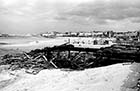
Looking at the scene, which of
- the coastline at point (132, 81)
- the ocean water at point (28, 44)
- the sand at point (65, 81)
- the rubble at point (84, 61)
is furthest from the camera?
the ocean water at point (28, 44)

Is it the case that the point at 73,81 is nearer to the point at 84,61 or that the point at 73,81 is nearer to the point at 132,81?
the point at 132,81

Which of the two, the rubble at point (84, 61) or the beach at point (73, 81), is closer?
the beach at point (73, 81)

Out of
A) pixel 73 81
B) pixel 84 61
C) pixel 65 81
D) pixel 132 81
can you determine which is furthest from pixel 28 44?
pixel 132 81

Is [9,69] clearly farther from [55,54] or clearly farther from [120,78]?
[120,78]

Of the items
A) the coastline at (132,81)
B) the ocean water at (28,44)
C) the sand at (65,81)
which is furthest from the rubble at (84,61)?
the ocean water at (28,44)

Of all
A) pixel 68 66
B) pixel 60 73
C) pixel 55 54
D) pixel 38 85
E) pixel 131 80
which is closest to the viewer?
pixel 131 80

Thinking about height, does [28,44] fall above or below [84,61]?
below

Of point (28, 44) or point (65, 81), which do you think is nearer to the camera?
point (65, 81)

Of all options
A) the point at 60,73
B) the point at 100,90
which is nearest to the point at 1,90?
the point at 60,73

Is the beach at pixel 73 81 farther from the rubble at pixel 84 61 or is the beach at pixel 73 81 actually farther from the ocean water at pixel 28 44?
the ocean water at pixel 28 44
